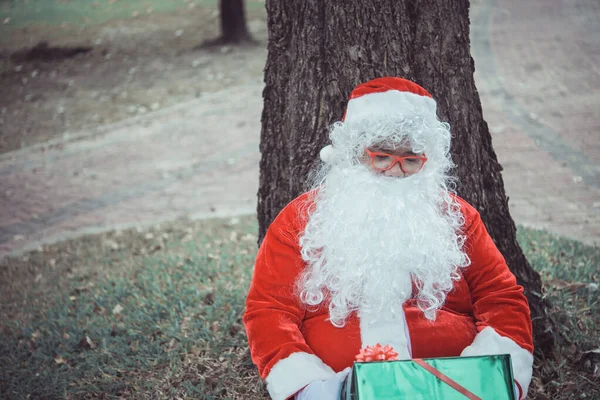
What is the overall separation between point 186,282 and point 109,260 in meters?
1.36

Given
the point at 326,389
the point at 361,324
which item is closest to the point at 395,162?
the point at 361,324

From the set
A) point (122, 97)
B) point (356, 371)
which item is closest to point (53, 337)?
point (356, 371)

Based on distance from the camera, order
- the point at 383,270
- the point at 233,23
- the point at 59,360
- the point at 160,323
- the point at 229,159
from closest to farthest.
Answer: the point at 383,270 < the point at 59,360 < the point at 160,323 < the point at 229,159 < the point at 233,23

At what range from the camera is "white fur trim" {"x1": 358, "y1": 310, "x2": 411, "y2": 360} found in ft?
7.61

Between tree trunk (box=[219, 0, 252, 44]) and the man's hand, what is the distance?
43.9 feet

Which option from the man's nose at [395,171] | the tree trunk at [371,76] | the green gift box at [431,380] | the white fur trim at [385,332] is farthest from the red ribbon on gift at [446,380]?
the tree trunk at [371,76]

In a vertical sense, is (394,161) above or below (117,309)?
above

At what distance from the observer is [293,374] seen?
2273mm

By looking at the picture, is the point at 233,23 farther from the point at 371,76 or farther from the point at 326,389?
the point at 326,389

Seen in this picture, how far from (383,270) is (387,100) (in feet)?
2.41

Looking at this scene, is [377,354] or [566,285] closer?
[377,354]

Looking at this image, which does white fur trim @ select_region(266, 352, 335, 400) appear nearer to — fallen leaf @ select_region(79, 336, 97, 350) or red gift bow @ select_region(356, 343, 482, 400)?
red gift bow @ select_region(356, 343, 482, 400)

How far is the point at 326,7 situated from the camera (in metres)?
2.94

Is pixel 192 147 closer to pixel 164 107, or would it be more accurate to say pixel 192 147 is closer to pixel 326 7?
pixel 164 107
